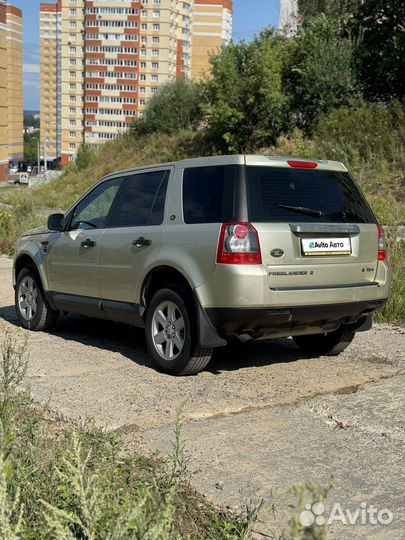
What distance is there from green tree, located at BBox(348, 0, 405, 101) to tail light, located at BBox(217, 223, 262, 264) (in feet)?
59.5

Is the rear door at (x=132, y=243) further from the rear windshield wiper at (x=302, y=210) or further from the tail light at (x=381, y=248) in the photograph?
the tail light at (x=381, y=248)

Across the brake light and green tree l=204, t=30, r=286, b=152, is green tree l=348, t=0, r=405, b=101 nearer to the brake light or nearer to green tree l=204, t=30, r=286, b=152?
green tree l=204, t=30, r=286, b=152

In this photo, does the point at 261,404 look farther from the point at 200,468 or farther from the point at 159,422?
the point at 200,468

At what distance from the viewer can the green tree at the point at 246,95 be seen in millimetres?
24359

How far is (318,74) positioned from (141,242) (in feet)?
60.4

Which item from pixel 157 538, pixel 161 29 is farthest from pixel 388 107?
pixel 161 29

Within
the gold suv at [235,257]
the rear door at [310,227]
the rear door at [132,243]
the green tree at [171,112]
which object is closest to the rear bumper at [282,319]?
the gold suv at [235,257]

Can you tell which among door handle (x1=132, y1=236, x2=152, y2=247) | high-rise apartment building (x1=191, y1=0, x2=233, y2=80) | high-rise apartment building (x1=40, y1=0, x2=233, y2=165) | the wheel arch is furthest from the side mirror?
high-rise apartment building (x1=191, y1=0, x2=233, y2=80)

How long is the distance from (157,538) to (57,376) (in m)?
3.62

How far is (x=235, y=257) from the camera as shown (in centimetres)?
513

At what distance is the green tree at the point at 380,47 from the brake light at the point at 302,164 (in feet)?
56.2

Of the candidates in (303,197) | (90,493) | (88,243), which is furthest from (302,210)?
(90,493)

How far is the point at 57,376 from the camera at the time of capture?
18.8 ft

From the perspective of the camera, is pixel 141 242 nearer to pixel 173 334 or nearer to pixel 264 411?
pixel 173 334
